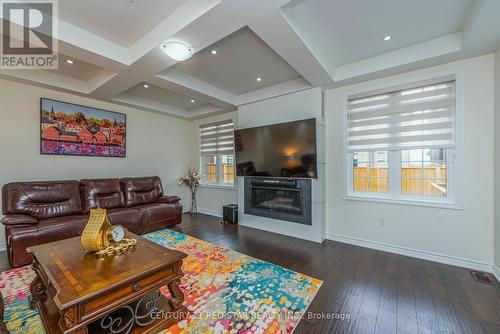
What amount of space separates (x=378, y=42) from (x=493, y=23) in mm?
974

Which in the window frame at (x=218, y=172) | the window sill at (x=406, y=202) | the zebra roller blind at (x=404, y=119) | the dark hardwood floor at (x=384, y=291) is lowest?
the dark hardwood floor at (x=384, y=291)

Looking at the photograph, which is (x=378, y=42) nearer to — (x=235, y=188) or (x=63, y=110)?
(x=235, y=188)

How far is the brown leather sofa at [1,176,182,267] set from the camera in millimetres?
2639

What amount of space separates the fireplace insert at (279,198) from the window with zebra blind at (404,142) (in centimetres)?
79

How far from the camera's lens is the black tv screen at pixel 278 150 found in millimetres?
3436

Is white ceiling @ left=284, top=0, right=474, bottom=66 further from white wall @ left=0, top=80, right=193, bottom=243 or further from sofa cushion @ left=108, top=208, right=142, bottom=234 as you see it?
white wall @ left=0, top=80, right=193, bottom=243

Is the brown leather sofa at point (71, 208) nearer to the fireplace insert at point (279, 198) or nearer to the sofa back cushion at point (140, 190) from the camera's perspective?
the sofa back cushion at point (140, 190)

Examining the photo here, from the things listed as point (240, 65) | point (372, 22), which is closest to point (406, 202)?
point (372, 22)

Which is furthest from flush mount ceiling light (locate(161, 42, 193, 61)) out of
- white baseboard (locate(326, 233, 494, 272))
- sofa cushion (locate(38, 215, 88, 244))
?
white baseboard (locate(326, 233, 494, 272))

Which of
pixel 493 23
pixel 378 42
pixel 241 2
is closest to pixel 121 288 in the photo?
pixel 241 2

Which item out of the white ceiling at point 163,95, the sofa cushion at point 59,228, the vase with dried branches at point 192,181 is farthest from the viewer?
the vase with dried branches at point 192,181

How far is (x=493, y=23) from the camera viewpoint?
196 cm

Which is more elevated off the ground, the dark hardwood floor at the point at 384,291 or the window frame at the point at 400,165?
the window frame at the point at 400,165

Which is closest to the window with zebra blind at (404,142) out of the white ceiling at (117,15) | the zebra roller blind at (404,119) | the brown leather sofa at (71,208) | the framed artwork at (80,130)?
the zebra roller blind at (404,119)
